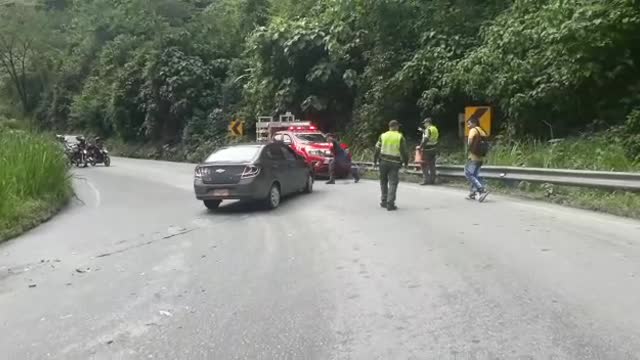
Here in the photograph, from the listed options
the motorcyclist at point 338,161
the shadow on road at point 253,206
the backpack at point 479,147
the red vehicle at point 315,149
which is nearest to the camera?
the shadow on road at point 253,206

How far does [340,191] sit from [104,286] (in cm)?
1065

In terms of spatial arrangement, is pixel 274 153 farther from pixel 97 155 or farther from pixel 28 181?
pixel 97 155

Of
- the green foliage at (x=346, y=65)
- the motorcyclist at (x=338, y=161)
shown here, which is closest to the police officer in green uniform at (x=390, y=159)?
the green foliage at (x=346, y=65)

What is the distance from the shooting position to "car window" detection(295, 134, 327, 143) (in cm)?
2297

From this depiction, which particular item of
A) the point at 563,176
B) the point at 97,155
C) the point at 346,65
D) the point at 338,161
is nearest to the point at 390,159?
the point at 563,176

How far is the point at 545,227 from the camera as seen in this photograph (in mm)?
10609

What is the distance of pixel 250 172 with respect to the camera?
1390cm

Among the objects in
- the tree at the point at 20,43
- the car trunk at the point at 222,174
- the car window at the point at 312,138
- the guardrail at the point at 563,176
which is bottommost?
the guardrail at the point at 563,176

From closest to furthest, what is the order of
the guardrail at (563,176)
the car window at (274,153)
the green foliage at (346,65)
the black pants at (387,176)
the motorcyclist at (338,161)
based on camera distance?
1. the guardrail at (563,176)
2. the black pants at (387,176)
3. the car window at (274,153)
4. the green foliage at (346,65)
5. the motorcyclist at (338,161)

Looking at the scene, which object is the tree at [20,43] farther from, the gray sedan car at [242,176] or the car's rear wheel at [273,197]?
the car's rear wheel at [273,197]

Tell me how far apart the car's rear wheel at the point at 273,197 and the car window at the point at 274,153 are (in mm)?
654

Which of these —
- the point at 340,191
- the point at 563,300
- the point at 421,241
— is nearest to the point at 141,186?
the point at 340,191

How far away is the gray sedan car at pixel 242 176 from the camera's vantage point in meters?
13.9

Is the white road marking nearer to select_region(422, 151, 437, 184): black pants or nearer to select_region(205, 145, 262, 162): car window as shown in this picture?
select_region(205, 145, 262, 162): car window
